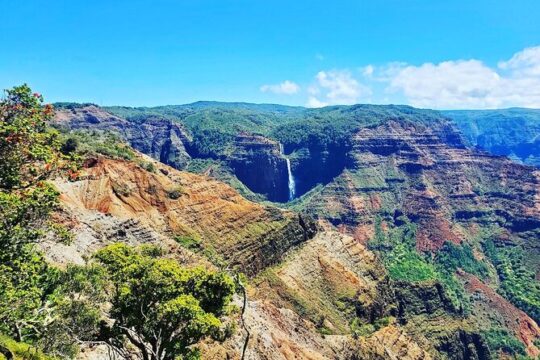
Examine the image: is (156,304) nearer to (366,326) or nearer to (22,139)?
(22,139)

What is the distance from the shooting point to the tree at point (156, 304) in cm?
3102

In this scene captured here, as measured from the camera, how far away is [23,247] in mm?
26609

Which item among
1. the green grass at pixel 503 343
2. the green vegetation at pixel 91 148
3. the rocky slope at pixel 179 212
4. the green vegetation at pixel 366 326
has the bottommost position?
the green grass at pixel 503 343

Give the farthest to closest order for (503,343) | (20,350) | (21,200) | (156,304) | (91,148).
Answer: (503,343) → (91,148) → (156,304) → (21,200) → (20,350)

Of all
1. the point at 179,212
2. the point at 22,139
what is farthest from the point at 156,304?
the point at 179,212

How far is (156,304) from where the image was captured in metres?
33.8

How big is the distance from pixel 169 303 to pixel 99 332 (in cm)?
738

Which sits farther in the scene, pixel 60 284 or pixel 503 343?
pixel 503 343

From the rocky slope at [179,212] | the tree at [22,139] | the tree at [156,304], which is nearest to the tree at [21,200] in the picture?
A: the tree at [22,139]

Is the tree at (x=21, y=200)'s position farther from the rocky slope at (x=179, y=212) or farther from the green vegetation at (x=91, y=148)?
the green vegetation at (x=91, y=148)

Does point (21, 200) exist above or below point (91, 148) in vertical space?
above

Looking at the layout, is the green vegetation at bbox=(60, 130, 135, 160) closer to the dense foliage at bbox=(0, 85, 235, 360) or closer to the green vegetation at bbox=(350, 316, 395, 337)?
the dense foliage at bbox=(0, 85, 235, 360)

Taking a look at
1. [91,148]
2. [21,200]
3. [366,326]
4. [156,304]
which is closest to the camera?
[21,200]

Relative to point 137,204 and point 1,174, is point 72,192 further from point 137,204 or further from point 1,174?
point 1,174
